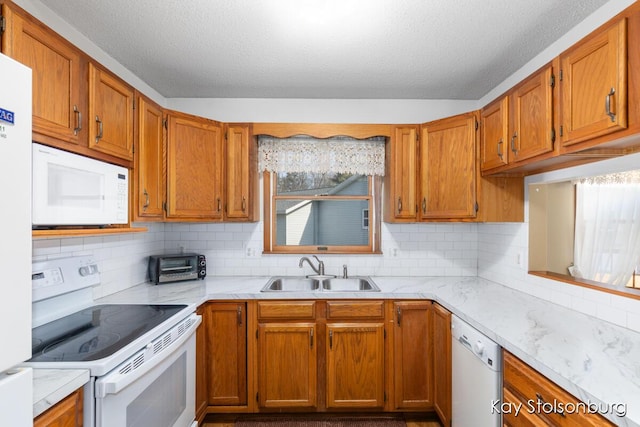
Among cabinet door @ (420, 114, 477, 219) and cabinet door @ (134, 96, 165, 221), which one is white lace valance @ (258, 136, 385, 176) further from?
cabinet door @ (134, 96, 165, 221)

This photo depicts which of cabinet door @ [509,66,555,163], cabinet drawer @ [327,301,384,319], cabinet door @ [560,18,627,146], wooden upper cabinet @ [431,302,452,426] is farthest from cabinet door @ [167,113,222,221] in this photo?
cabinet door @ [560,18,627,146]

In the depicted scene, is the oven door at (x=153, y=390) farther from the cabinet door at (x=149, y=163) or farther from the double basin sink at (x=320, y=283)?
the double basin sink at (x=320, y=283)

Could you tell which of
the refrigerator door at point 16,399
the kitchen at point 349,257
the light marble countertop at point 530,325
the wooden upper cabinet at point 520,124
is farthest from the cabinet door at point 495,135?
the refrigerator door at point 16,399

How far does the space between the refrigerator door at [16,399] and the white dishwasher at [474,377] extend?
5.27 feet

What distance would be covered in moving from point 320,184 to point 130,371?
6.61ft

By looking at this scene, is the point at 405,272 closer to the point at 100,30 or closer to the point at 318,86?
the point at 318,86

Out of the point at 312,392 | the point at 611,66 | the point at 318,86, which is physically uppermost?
the point at 318,86

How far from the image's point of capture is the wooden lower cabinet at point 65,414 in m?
0.98

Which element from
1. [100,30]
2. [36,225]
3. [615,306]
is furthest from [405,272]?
[100,30]

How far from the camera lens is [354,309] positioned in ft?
Result: 7.34

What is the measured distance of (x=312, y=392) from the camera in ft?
7.32

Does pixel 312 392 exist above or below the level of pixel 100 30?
below

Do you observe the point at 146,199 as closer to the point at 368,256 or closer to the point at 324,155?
the point at 324,155

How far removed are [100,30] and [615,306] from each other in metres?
2.96
